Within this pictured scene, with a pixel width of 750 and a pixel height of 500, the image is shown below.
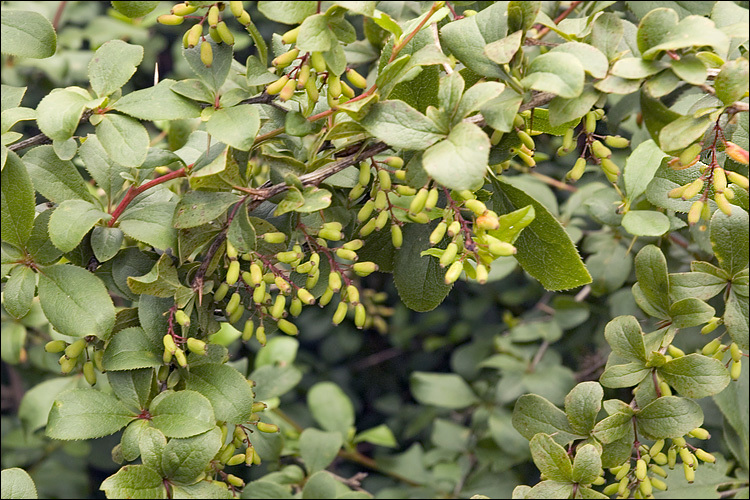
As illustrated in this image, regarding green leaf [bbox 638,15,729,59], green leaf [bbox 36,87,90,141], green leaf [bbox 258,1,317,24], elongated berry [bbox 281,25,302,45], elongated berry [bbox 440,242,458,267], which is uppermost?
green leaf [bbox 638,15,729,59]

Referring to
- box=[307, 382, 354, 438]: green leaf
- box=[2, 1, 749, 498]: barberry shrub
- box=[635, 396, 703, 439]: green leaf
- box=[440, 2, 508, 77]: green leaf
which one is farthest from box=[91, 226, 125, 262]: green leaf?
box=[307, 382, 354, 438]: green leaf

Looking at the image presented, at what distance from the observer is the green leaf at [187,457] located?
0.75m

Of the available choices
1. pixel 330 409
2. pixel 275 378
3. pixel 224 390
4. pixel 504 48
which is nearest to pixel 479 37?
pixel 504 48

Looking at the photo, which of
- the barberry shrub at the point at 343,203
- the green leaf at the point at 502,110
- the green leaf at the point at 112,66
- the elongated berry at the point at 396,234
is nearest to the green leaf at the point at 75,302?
the barberry shrub at the point at 343,203

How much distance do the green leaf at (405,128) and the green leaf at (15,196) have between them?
0.37 metres

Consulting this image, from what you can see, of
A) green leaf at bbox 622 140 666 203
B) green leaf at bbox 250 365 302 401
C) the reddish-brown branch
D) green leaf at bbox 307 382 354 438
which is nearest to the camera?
the reddish-brown branch

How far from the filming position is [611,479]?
1.42m

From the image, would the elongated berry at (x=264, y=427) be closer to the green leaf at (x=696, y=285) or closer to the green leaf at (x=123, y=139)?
the green leaf at (x=123, y=139)

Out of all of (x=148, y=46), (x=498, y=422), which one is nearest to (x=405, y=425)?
(x=498, y=422)

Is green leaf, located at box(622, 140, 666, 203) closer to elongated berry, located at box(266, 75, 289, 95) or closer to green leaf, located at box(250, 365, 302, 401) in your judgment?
elongated berry, located at box(266, 75, 289, 95)

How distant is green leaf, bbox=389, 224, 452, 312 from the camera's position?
2.84 feet

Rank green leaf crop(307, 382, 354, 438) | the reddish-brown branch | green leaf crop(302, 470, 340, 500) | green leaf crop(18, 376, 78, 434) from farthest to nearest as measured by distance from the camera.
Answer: green leaf crop(307, 382, 354, 438) < green leaf crop(18, 376, 78, 434) < green leaf crop(302, 470, 340, 500) < the reddish-brown branch

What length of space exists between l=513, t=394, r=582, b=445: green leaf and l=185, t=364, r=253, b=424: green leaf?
0.34m

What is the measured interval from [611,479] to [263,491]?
74 cm
